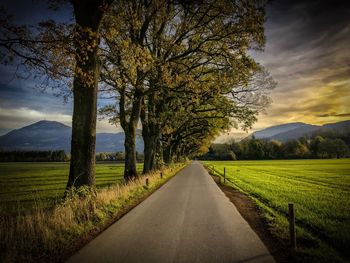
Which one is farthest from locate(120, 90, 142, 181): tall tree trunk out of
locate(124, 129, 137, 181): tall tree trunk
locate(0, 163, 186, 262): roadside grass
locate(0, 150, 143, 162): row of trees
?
locate(0, 150, 143, 162): row of trees

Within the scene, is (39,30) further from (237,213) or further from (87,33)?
(237,213)

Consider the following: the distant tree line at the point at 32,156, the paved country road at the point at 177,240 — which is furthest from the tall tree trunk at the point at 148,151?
the distant tree line at the point at 32,156

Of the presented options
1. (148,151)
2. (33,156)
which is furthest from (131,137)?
(33,156)

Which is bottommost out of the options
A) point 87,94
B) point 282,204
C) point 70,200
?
point 282,204

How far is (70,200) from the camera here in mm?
8664

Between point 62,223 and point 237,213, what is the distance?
642 cm

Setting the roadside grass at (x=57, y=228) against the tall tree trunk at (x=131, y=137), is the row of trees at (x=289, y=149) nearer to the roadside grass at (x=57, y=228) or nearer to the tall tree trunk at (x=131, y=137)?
the tall tree trunk at (x=131, y=137)

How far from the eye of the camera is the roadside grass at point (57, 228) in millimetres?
5582

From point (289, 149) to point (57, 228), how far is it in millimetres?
155973

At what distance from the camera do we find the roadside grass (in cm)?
558

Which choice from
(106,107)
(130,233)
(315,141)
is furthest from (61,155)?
(315,141)

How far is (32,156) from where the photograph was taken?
110500mm

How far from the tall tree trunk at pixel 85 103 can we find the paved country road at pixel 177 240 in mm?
2612

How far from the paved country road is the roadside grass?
55 cm
